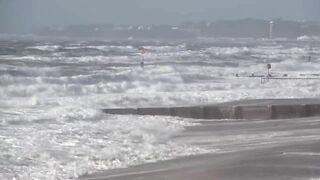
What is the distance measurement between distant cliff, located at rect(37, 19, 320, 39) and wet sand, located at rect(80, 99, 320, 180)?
129 m

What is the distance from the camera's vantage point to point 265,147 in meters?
11.0

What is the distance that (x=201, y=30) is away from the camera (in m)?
165

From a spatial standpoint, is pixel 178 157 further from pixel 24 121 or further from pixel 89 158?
pixel 24 121

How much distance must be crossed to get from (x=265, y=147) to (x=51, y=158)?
341 centimetres

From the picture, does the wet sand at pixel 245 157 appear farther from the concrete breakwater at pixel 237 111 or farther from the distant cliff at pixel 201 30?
the distant cliff at pixel 201 30

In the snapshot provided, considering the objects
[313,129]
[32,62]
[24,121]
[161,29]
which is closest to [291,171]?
[313,129]

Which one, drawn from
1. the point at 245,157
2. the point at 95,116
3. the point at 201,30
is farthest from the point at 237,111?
the point at 201,30

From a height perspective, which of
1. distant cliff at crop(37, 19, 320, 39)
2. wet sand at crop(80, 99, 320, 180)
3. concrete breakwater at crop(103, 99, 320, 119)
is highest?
wet sand at crop(80, 99, 320, 180)

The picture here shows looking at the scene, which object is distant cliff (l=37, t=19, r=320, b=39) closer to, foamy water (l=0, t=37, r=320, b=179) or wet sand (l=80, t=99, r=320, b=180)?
foamy water (l=0, t=37, r=320, b=179)

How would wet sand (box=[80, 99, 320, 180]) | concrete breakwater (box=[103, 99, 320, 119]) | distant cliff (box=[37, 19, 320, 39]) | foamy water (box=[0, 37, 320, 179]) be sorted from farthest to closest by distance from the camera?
distant cliff (box=[37, 19, 320, 39]) → concrete breakwater (box=[103, 99, 320, 119]) → foamy water (box=[0, 37, 320, 179]) → wet sand (box=[80, 99, 320, 180])

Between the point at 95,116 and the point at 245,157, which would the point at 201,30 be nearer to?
the point at 95,116

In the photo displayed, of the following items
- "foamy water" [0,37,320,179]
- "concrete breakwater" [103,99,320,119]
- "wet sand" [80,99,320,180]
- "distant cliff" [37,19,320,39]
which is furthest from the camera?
"distant cliff" [37,19,320,39]

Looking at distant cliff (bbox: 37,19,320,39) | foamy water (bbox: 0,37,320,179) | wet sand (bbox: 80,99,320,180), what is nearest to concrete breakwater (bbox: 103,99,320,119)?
foamy water (bbox: 0,37,320,179)

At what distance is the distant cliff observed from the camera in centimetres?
14988
